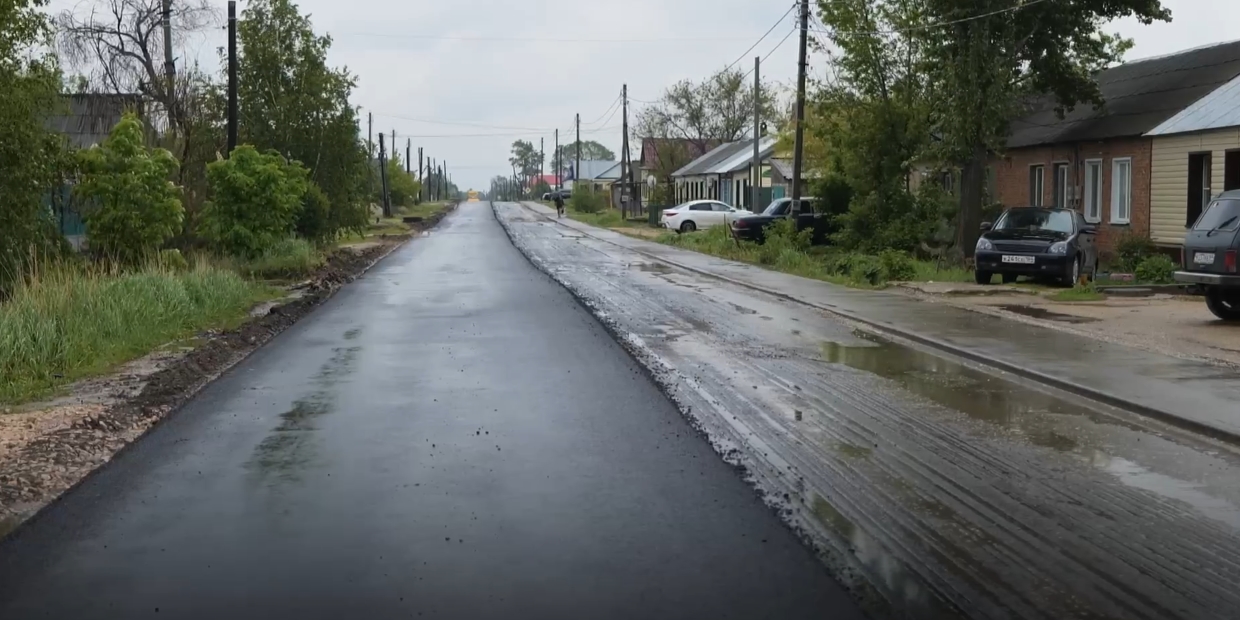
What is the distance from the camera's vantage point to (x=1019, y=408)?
425 inches

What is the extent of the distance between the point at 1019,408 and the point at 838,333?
5.92m

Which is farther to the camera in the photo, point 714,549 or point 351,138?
point 351,138

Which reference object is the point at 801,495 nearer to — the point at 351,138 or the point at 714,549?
the point at 714,549

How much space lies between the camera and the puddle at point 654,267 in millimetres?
29734

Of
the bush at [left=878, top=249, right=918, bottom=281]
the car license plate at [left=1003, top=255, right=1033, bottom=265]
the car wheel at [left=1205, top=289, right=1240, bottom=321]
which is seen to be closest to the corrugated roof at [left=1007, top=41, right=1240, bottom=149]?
the bush at [left=878, top=249, right=918, bottom=281]

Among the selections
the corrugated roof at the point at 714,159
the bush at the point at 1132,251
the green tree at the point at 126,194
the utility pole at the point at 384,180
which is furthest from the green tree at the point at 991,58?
the utility pole at the point at 384,180

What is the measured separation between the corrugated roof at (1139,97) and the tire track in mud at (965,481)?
1806cm

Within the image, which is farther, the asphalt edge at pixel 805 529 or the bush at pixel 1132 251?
the bush at pixel 1132 251

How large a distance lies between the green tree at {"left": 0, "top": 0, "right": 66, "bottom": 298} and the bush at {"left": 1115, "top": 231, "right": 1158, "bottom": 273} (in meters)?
20.6

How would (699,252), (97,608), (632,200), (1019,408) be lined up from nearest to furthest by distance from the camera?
1. (97,608)
2. (1019,408)
3. (699,252)
4. (632,200)

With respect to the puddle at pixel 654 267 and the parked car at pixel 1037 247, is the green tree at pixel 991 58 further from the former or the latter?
the puddle at pixel 654 267

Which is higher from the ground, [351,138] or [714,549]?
[351,138]

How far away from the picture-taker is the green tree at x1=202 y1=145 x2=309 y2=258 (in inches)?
1025

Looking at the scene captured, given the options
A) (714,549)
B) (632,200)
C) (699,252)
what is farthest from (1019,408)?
(632,200)
